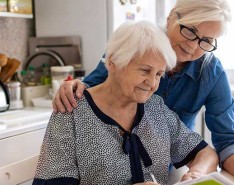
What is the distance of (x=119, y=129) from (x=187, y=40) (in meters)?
0.39

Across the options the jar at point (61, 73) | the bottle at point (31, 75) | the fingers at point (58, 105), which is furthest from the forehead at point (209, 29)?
the bottle at point (31, 75)

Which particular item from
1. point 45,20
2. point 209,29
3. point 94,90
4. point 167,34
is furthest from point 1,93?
point 209,29

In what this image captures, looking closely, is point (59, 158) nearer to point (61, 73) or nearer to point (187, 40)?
point (187, 40)

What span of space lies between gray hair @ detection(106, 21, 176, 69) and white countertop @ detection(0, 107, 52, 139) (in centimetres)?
93

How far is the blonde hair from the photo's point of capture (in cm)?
122

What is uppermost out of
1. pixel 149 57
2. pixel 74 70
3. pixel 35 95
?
pixel 149 57

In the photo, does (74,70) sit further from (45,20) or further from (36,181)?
(36,181)

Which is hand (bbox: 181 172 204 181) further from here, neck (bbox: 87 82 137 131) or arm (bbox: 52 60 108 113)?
arm (bbox: 52 60 108 113)

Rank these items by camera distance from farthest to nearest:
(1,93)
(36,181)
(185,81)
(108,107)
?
(1,93) < (185,81) < (108,107) < (36,181)

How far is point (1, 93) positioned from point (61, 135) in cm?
123

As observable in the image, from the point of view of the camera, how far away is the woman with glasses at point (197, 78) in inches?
48.6

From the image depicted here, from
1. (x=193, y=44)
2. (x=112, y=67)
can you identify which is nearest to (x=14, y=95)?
(x=112, y=67)

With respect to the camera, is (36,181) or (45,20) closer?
(36,181)

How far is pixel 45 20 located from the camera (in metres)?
2.71
